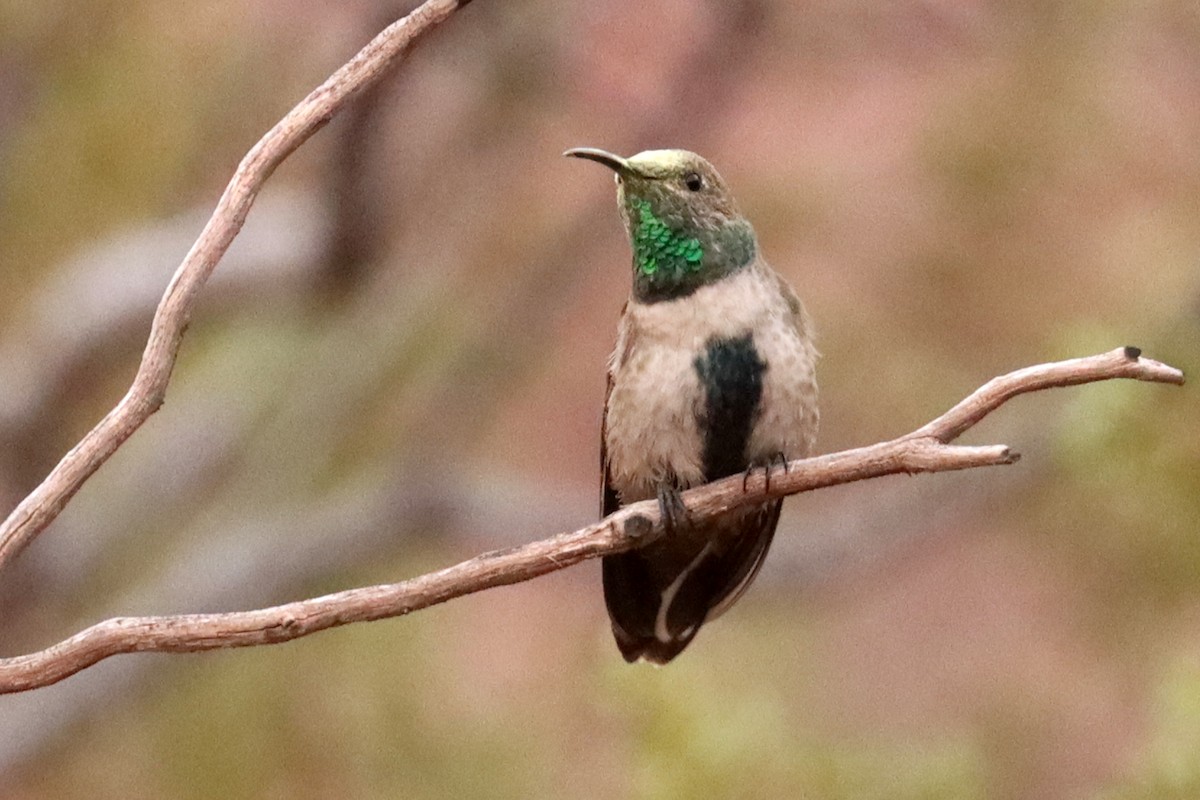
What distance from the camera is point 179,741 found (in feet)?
16.2

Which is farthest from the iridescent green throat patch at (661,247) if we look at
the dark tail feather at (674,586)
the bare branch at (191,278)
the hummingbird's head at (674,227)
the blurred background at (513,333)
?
the blurred background at (513,333)

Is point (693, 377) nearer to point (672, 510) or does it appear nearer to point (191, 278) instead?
point (672, 510)

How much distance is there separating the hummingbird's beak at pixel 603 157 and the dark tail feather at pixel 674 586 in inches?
26.2

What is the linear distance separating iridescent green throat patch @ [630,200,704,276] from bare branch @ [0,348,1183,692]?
0.58m

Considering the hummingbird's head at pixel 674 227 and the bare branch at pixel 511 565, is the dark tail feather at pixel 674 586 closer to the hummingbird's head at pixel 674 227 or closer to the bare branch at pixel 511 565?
the hummingbird's head at pixel 674 227

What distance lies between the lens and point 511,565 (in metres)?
1.91

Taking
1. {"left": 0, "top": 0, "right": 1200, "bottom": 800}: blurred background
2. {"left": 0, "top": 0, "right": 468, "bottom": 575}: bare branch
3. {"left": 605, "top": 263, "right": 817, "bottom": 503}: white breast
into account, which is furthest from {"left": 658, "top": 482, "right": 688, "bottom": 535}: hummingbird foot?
{"left": 0, "top": 0, "right": 1200, "bottom": 800}: blurred background

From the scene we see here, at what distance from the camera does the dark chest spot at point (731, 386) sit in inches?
99.8

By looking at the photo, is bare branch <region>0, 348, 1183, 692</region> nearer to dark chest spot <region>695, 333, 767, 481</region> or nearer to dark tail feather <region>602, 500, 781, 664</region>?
dark chest spot <region>695, 333, 767, 481</region>

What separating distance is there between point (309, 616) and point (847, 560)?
3174 millimetres

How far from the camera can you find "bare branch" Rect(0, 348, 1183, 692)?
5.81 ft

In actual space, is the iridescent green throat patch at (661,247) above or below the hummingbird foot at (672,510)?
above

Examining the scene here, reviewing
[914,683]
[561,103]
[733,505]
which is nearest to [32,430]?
[561,103]

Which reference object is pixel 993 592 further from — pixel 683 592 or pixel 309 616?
pixel 309 616
